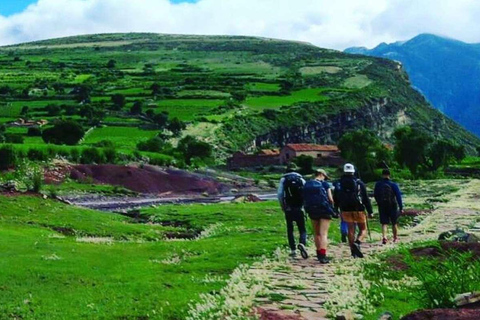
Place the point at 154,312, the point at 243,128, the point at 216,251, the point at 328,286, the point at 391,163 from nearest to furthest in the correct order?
the point at 154,312 < the point at 328,286 < the point at 216,251 < the point at 391,163 < the point at 243,128

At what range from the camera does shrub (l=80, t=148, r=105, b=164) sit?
289 feet

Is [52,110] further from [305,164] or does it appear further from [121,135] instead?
[305,164]

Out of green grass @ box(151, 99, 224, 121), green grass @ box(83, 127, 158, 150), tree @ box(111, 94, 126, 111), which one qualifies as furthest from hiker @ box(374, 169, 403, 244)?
tree @ box(111, 94, 126, 111)

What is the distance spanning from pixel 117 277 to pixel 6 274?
295 cm

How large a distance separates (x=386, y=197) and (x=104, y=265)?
1139 centimetres

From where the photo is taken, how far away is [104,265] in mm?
20125

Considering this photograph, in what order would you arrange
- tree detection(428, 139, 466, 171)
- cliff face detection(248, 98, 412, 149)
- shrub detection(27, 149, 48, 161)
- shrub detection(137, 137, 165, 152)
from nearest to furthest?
shrub detection(27, 149, 48, 161) < tree detection(428, 139, 466, 171) < shrub detection(137, 137, 165, 152) < cliff face detection(248, 98, 412, 149)

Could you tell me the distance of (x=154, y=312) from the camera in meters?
13.7

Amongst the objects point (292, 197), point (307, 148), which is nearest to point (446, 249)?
point (292, 197)

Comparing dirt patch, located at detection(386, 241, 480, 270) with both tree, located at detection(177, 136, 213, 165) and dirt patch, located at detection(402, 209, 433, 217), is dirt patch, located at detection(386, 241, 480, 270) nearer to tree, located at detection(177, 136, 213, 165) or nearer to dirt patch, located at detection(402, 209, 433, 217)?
dirt patch, located at detection(402, 209, 433, 217)

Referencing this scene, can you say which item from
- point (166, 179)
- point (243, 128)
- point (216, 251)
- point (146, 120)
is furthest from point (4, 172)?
point (243, 128)

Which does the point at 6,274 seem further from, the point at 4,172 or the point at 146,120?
the point at 146,120

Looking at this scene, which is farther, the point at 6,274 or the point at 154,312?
the point at 6,274

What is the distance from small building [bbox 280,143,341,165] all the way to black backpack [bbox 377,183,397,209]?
118 metres
